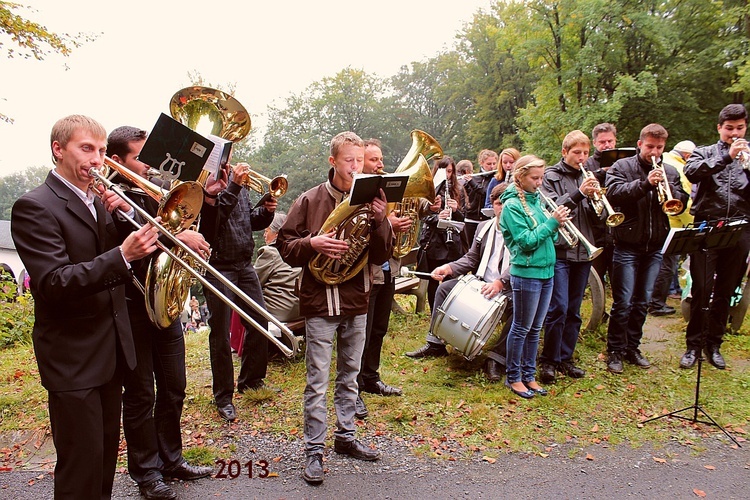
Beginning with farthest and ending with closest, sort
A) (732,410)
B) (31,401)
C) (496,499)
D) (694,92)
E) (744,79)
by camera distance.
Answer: (694,92) < (744,79) < (31,401) < (732,410) < (496,499)

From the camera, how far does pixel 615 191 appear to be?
489cm

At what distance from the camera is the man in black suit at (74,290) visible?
2271mm

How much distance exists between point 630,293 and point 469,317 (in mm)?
1611

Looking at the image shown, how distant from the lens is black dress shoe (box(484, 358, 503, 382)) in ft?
16.3

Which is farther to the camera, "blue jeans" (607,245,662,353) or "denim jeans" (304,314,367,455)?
"blue jeans" (607,245,662,353)

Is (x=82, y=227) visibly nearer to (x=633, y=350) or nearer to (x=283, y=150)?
(x=633, y=350)

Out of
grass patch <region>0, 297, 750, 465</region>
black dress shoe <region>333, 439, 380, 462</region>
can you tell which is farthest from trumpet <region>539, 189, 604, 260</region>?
black dress shoe <region>333, 439, 380, 462</region>

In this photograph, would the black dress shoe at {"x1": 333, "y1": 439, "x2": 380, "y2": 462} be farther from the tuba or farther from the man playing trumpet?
the man playing trumpet

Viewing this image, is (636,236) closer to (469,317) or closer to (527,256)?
(527,256)

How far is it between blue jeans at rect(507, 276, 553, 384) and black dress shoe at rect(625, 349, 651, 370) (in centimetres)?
120

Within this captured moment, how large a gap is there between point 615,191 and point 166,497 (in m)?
4.37

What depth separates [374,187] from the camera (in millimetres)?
3111

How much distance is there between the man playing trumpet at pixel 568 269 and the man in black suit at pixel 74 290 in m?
3.65

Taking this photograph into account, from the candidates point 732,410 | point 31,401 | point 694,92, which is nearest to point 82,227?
point 31,401
